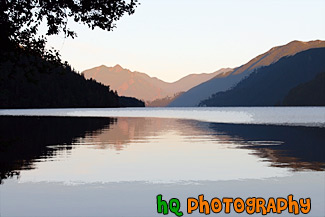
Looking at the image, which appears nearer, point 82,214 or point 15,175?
point 82,214

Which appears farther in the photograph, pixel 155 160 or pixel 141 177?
pixel 155 160

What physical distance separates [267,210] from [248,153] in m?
21.7

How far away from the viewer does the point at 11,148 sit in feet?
140

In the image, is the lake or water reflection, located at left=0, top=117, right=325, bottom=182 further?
water reflection, located at left=0, top=117, right=325, bottom=182

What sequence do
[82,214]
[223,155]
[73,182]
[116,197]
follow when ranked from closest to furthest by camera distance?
[82,214] < [116,197] < [73,182] < [223,155]

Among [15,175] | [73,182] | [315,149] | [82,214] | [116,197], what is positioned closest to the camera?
[82,214]

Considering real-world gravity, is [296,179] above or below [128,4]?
below

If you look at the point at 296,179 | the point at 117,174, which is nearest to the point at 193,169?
the point at 117,174

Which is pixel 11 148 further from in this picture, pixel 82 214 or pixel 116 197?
pixel 82 214

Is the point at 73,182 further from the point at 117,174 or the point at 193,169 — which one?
the point at 193,169

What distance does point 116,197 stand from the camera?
2109 centimetres

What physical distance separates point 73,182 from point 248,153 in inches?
703

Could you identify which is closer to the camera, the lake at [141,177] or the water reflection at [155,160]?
the lake at [141,177]

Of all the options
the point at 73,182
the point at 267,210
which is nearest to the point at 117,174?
the point at 73,182
